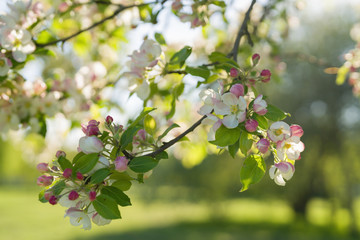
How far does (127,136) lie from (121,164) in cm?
9

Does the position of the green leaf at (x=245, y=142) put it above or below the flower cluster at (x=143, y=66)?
below

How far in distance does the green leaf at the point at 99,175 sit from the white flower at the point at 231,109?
0.30m

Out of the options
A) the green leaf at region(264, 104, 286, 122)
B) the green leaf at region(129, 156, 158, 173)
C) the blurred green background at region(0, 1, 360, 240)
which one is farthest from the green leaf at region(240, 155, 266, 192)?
the blurred green background at region(0, 1, 360, 240)

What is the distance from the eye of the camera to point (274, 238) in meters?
10.8

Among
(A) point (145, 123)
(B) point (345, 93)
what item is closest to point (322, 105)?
(B) point (345, 93)

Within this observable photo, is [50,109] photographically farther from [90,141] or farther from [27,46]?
[90,141]

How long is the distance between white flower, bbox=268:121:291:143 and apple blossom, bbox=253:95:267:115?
0.04 metres

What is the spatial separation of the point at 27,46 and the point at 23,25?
110mm

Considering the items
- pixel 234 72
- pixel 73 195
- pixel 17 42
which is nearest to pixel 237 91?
pixel 234 72

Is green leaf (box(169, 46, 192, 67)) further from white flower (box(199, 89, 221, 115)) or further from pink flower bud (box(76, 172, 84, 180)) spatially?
pink flower bud (box(76, 172, 84, 180))

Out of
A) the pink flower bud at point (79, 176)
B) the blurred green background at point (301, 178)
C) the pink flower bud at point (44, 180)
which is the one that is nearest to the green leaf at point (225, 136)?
the pink flower bud at point (79, 176)

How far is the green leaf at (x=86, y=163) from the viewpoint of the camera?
0.88 m

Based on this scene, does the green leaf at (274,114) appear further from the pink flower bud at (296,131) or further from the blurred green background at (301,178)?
the blurred green background at (301,178)

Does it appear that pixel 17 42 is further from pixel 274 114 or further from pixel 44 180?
pixel 274 114
